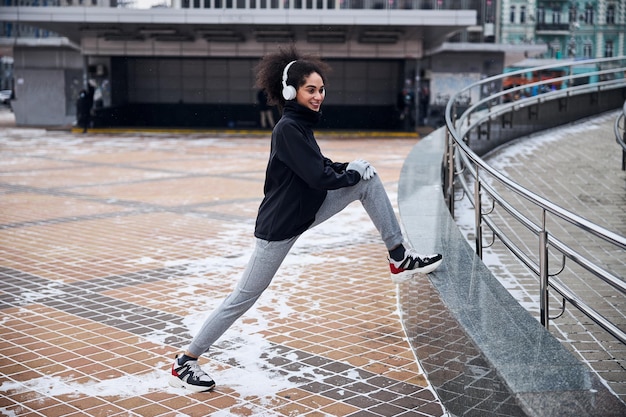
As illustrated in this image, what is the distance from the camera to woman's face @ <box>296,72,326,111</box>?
4.20 m

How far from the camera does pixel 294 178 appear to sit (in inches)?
166

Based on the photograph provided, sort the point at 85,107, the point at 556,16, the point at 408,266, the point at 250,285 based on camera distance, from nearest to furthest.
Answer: the point at 250,285 → the point at 408,266 → the point at 85,107 → the point at 556,16

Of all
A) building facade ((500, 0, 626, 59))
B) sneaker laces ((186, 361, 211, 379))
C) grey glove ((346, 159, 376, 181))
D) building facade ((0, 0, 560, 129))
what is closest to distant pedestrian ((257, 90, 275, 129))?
building facade ((0, 0, 560, 129))

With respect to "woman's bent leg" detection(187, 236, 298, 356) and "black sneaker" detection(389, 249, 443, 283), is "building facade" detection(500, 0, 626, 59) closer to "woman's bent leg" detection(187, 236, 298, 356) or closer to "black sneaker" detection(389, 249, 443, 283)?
"black sneaker" detection(389, 249, 443, 283)

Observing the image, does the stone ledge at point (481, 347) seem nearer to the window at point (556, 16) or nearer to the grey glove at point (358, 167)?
the grey glove at point (358, 167)

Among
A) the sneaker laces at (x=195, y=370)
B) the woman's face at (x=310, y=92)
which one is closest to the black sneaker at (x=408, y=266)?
the woman's face at (x=310, y=92)

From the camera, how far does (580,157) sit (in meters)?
14.1

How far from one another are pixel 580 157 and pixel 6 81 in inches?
3096

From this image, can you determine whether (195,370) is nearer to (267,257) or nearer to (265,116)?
(267,257)

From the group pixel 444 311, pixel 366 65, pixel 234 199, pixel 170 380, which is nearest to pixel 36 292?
pixel 170 380

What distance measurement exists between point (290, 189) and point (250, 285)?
1.85 feet

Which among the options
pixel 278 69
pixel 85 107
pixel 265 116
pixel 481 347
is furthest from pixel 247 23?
pixel 481 347

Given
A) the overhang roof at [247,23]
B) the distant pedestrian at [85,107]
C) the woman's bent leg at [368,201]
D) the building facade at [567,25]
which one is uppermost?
the building facade at [567,25]

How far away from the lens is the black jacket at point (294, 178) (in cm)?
408
